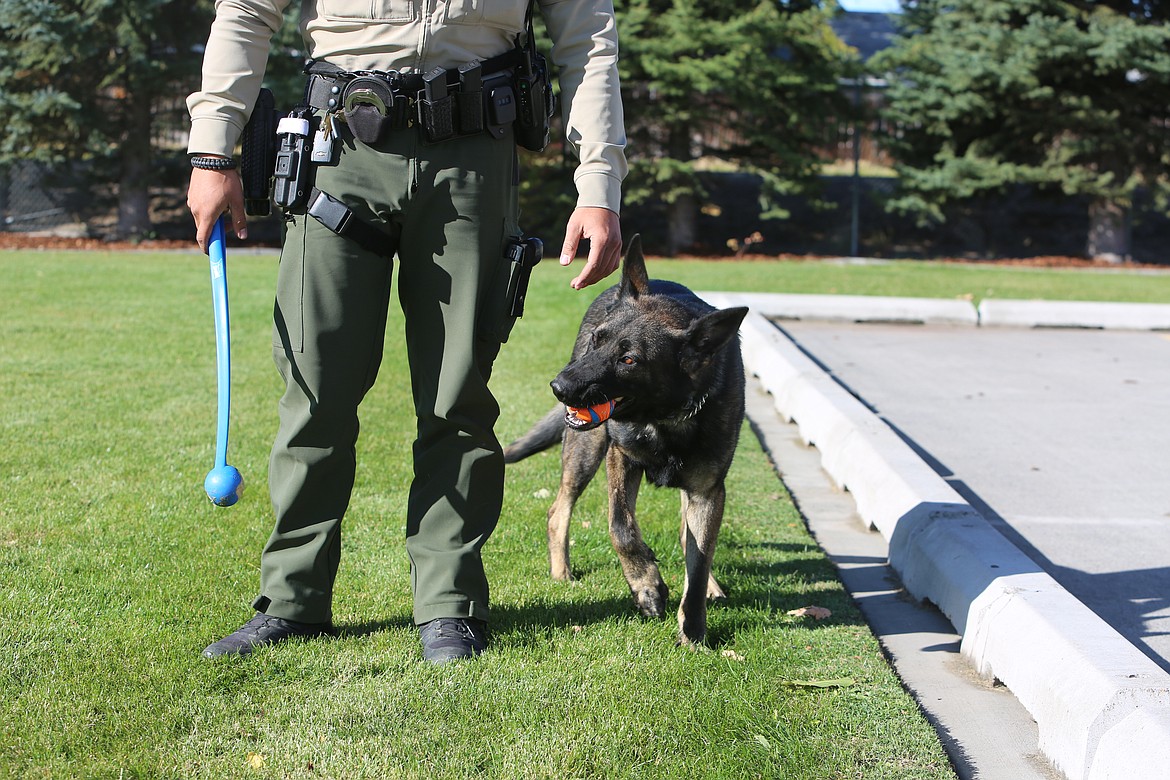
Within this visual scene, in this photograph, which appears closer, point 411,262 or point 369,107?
point 369,107

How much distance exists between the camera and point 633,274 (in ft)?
12.4

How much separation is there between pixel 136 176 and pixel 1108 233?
17581 millimetres

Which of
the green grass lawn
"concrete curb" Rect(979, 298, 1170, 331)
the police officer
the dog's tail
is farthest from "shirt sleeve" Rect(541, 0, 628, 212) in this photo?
"concrete curb" Rect(979, 298, 1170, 331)

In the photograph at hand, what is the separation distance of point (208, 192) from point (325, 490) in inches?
36.4

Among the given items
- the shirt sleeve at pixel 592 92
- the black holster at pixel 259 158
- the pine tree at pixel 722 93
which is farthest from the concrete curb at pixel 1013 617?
the pine tree at pixel 722 93

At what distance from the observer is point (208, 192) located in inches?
121

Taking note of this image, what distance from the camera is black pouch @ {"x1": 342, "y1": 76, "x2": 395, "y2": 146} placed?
3021mm

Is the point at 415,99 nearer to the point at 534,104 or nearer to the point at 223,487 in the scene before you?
the point at 534,104

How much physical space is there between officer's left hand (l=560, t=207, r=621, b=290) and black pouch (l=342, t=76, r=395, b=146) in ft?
2.00

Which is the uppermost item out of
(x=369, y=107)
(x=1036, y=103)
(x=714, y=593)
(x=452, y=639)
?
(x=1036, y=103)

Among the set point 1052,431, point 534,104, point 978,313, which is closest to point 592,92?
point 534,104

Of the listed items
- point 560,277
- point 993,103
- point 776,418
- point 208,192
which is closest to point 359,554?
point 208,192

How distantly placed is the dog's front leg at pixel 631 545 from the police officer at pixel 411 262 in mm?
466

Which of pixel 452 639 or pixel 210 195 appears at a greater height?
pixel 210 195
